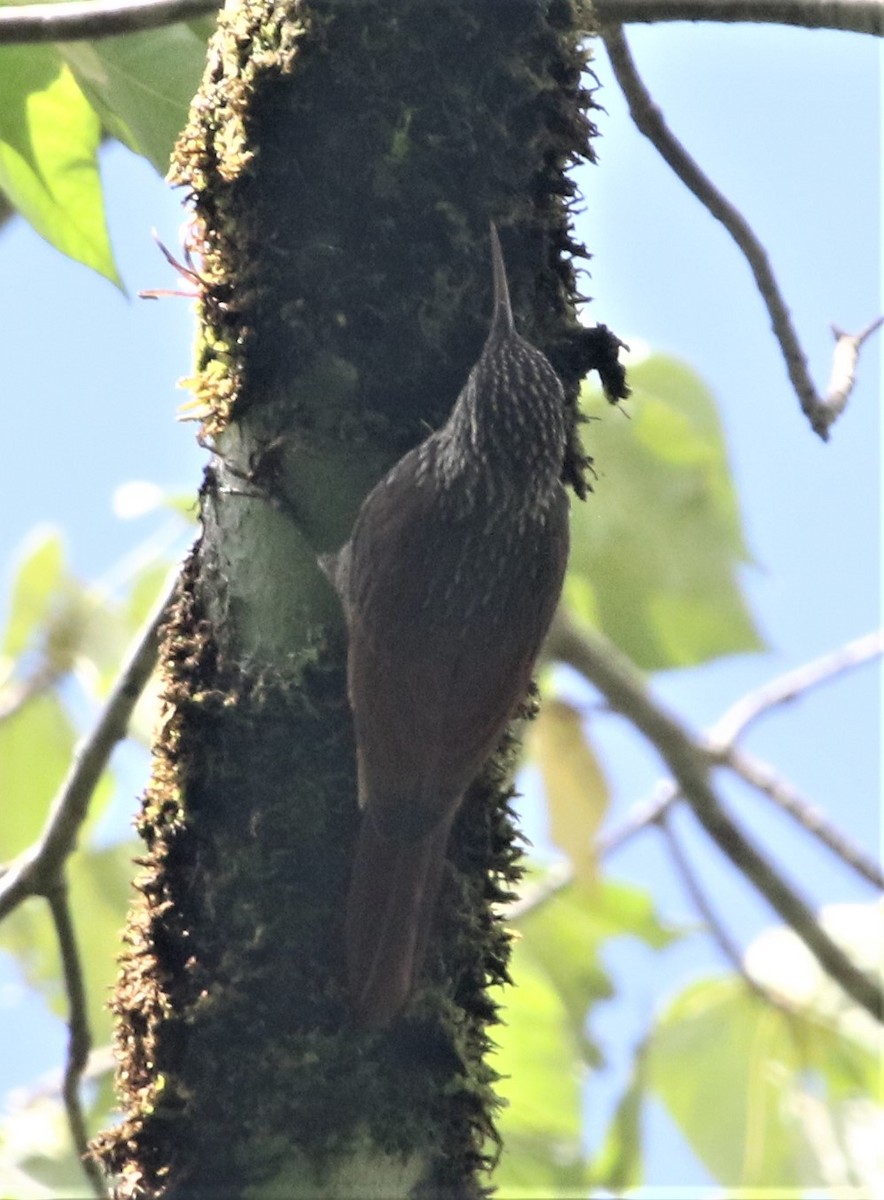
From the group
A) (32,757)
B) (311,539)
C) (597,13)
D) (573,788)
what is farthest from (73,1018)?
(597,13)

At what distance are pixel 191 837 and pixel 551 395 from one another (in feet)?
4.24

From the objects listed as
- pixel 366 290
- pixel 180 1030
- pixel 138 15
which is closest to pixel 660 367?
pixel 366 290

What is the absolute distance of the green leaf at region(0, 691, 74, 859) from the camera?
16.2 ft

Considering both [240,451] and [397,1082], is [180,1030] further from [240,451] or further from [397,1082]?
[240,451]

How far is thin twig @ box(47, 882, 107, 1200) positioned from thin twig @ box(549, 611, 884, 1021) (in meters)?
1.98

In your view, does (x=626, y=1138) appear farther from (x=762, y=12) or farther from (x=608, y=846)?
(x=762, y=12)

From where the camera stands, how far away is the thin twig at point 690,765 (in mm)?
5324

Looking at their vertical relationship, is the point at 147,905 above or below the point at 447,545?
below

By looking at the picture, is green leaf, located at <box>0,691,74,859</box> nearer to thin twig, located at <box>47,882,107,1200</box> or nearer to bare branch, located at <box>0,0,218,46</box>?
thin twig, located at <box>47,882,107,1200</box>

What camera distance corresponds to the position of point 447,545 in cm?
362

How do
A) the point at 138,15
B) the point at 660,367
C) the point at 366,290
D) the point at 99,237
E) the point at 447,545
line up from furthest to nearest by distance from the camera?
the point at 660,367, the point at 447,545, the point at 99,237, the point at 366,290, the point at 138,15

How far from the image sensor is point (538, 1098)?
479 centimetres

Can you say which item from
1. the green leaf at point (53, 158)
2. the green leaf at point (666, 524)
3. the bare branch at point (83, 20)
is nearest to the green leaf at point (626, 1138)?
the green leaf at point (666, 524)

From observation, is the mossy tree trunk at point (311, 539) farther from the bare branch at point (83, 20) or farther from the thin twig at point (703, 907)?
the thin twig at point (703, 907)
